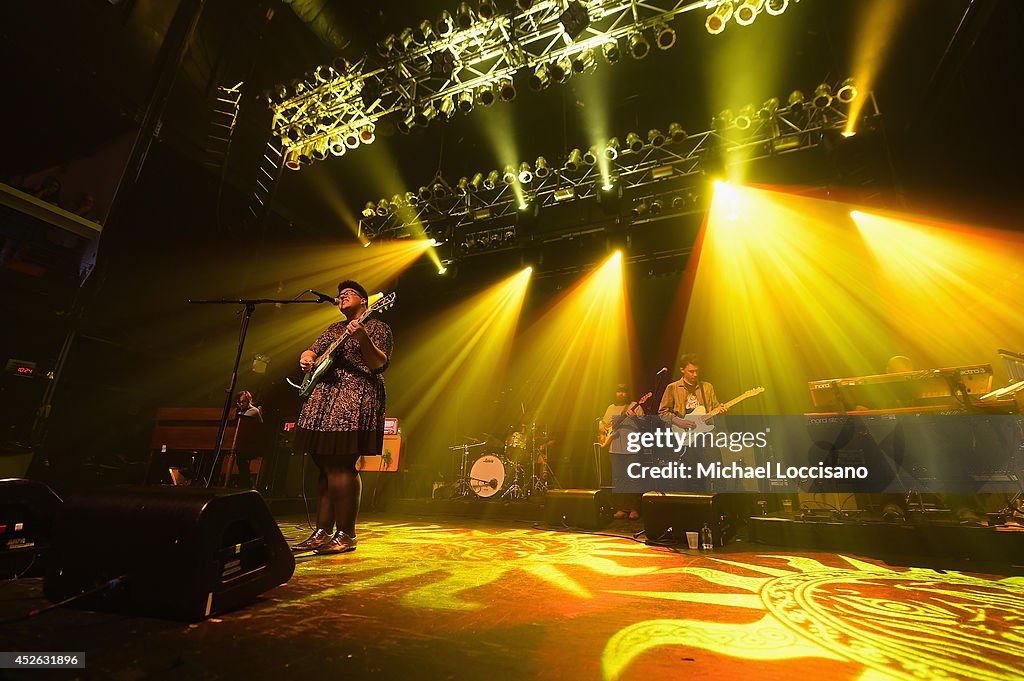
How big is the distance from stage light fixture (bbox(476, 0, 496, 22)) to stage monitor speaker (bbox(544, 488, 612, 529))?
607cm

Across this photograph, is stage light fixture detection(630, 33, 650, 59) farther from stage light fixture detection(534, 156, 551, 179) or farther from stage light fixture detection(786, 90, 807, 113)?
stage light fixture detection(786, 90, 807, 113)

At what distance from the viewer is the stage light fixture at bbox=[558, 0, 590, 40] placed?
16.0 ft

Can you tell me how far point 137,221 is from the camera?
6090 mm

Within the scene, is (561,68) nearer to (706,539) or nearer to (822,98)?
(822,98)

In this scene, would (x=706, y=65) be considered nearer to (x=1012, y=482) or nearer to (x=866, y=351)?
(x=866, y=351)

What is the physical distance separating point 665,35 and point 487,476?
771 centimetres

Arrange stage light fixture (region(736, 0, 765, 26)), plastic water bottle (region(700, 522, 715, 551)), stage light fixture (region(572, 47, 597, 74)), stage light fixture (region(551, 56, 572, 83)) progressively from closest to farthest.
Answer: plastic water bottle (region(700, 522, 715, 551))
stage light fixture (region(736, 0, 765, 26))
stage light fixture (region(572, 47, 597, 74))
stage light fixture (region(551, 56, 572, 83))

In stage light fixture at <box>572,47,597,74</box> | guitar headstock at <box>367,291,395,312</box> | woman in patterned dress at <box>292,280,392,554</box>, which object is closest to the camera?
woman in patterned dress at <box>292,280,392,554</box>

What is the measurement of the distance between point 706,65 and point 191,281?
9133 mm

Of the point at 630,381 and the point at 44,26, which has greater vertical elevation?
the point at 44,26

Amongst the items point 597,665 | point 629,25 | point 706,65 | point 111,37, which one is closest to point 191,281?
point 111,37

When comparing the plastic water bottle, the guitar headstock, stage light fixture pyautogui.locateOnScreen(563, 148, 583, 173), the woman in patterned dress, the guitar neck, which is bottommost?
the plastic water bottle

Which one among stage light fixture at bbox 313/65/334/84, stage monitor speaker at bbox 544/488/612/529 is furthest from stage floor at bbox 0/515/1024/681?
stage light fixture at bbox 313/65/334/84

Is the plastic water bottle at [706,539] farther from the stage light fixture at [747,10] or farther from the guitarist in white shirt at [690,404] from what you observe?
the stage light fixture at [747,10]
